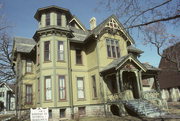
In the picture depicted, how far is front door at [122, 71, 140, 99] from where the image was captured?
18844 mm

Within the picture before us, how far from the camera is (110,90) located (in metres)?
17.1

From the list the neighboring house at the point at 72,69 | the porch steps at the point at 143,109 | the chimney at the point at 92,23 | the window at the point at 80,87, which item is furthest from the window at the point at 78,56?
the porch steps at the point at 143,109

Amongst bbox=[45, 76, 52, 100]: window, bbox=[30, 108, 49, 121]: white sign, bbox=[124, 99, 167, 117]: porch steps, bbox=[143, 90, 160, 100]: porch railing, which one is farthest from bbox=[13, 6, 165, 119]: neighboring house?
bbox=[30, 108, 49, 121]: white sign

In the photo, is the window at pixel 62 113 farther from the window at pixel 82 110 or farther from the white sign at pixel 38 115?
the white sign at pixel 38 115

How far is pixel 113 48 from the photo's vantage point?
62.2 feet

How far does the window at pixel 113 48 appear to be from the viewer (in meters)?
18.6

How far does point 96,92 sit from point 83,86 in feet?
5.42

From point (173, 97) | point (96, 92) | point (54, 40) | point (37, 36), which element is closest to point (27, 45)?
point (37, 36)

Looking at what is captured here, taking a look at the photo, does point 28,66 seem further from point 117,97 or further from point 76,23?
point 117,97

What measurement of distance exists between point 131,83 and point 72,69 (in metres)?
7.00

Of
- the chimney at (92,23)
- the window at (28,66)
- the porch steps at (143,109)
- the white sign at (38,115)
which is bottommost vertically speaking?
the porch steps at (143,109)

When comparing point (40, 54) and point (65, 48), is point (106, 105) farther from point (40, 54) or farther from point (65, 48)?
point (40, 54)

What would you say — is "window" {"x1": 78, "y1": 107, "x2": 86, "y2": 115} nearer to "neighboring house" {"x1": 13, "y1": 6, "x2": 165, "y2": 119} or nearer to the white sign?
"neighboring house" {"x1": 13, "y1": 6, "x2": 165, "y2": 119}

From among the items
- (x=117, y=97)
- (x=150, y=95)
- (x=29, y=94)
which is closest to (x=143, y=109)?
(x=117, y=97)
